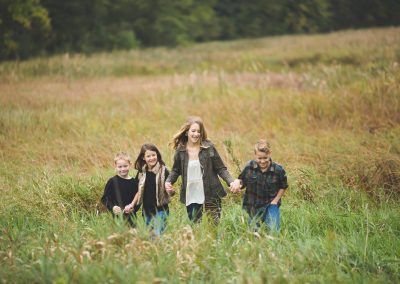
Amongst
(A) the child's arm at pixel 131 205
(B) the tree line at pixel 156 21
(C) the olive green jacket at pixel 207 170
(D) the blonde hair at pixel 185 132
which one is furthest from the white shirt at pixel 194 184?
(B) the tree line at pixel 156 21

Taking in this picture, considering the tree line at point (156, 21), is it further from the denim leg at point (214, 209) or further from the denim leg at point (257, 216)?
the denim leg at point (257, 216)

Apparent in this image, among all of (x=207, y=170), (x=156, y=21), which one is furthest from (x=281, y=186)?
(x=156, y=21)

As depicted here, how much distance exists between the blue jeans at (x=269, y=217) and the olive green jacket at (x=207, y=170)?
0.41 m

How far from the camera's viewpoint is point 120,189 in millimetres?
4324

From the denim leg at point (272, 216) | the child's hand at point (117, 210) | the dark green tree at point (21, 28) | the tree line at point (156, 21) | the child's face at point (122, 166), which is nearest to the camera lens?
the child's hand at point (117, 210)

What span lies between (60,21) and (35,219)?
2776 cm

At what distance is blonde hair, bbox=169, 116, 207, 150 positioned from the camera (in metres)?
4.42

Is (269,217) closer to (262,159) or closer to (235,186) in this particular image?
(235,186)

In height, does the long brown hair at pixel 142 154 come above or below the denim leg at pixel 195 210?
above

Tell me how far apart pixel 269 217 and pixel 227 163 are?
6.80 ft

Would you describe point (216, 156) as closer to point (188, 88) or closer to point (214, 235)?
point (214, 235)

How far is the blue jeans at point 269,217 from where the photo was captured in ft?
13.5

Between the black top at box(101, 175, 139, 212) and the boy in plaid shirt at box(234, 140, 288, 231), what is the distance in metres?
1.05

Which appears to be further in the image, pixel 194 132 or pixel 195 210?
pixel 195 210
